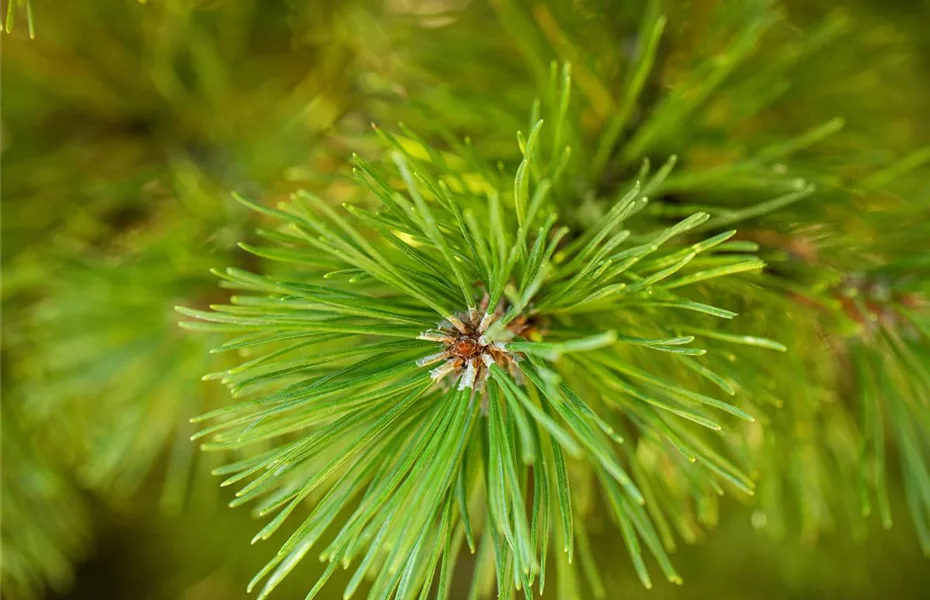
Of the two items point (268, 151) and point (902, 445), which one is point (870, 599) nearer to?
point (902, 445)

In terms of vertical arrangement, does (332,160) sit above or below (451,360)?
above

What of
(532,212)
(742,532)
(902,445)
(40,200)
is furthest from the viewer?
(742,532)

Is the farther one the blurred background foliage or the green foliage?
the blurred background foliage

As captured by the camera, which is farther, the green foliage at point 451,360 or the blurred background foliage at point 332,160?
the blurred background foliage at point 332,160

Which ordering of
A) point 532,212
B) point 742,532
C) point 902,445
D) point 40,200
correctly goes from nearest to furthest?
point 532,212 → point 902,445 → point 40,200 → point 742,532

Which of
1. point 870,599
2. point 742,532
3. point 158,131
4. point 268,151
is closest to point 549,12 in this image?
point 268,151

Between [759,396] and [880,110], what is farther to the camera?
[880,110]

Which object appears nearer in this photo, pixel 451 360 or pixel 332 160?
pixel 451 360

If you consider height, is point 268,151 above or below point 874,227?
above
